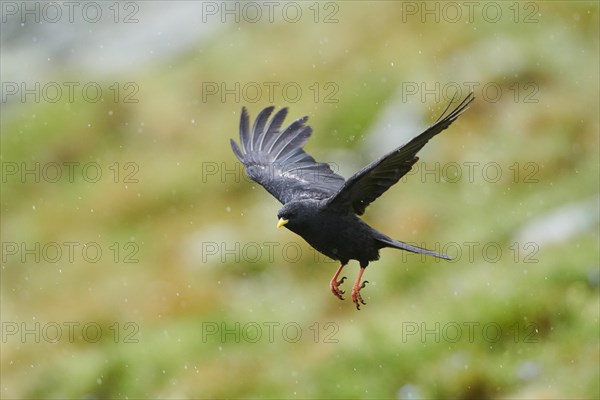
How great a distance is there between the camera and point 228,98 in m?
20.7

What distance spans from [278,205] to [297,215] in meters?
9.69

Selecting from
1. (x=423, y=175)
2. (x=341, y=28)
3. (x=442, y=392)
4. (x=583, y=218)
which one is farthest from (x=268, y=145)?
(x=341, y=28)

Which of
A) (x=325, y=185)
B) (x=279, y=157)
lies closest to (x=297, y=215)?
(x=325, y=185)

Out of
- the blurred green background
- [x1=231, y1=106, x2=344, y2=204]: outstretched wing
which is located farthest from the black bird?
the blurred green background

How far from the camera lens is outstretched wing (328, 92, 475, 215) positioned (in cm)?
604

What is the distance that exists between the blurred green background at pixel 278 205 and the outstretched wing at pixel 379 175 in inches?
160

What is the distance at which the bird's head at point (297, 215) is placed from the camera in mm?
6855

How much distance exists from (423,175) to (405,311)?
4.01m

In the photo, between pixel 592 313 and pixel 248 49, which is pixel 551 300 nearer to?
pixel 592 313

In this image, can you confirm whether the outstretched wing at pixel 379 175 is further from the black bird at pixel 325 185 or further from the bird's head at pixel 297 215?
the bird's head at pixel 297 215

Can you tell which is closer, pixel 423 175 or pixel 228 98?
pixel 423 175

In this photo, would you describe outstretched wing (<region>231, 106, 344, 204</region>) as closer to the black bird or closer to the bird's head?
the black bird

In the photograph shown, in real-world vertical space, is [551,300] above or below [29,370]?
below

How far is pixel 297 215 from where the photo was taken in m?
6.86
